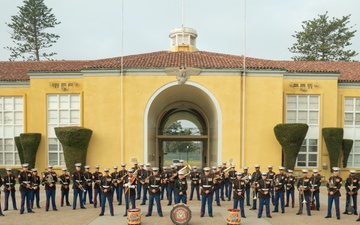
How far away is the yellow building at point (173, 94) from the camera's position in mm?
23016

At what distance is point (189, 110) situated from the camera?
35.0 metres

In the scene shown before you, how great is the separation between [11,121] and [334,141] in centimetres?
2273

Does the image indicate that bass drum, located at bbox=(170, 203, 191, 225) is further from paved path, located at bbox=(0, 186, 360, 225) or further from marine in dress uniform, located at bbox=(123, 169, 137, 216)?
marine in dress uniform, located at bbox=(123, 169, 137, 216)

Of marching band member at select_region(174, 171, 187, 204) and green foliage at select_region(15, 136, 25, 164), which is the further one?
green foliage at select_region(15, 136, 25, 164)

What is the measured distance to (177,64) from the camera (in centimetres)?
2348

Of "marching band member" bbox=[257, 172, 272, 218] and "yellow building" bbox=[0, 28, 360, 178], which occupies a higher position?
"yellow building" bbox=[0, 28, 360, 178]

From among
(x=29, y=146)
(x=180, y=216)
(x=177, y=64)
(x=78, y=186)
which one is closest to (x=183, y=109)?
(x=177, y=64)

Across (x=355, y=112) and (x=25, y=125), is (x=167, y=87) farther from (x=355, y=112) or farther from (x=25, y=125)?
(x=355, y=112)

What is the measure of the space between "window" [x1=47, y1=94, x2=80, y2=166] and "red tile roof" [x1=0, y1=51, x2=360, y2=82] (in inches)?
78.4

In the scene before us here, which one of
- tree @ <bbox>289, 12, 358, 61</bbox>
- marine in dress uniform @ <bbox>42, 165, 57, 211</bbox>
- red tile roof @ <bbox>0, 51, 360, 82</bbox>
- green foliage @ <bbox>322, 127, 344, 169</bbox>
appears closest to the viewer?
marine in dress uniform @ <bbox>42, 165, 57, 211</bbox>

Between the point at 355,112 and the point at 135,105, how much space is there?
15.7 m

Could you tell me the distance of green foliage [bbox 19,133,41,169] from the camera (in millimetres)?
23895

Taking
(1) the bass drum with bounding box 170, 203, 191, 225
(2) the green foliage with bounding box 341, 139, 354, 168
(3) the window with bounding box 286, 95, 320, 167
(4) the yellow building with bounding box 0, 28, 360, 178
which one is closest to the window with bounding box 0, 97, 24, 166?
(4) the yellow building with bounding box 0, 28, 360, 178

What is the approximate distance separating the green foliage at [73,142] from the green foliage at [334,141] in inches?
619
